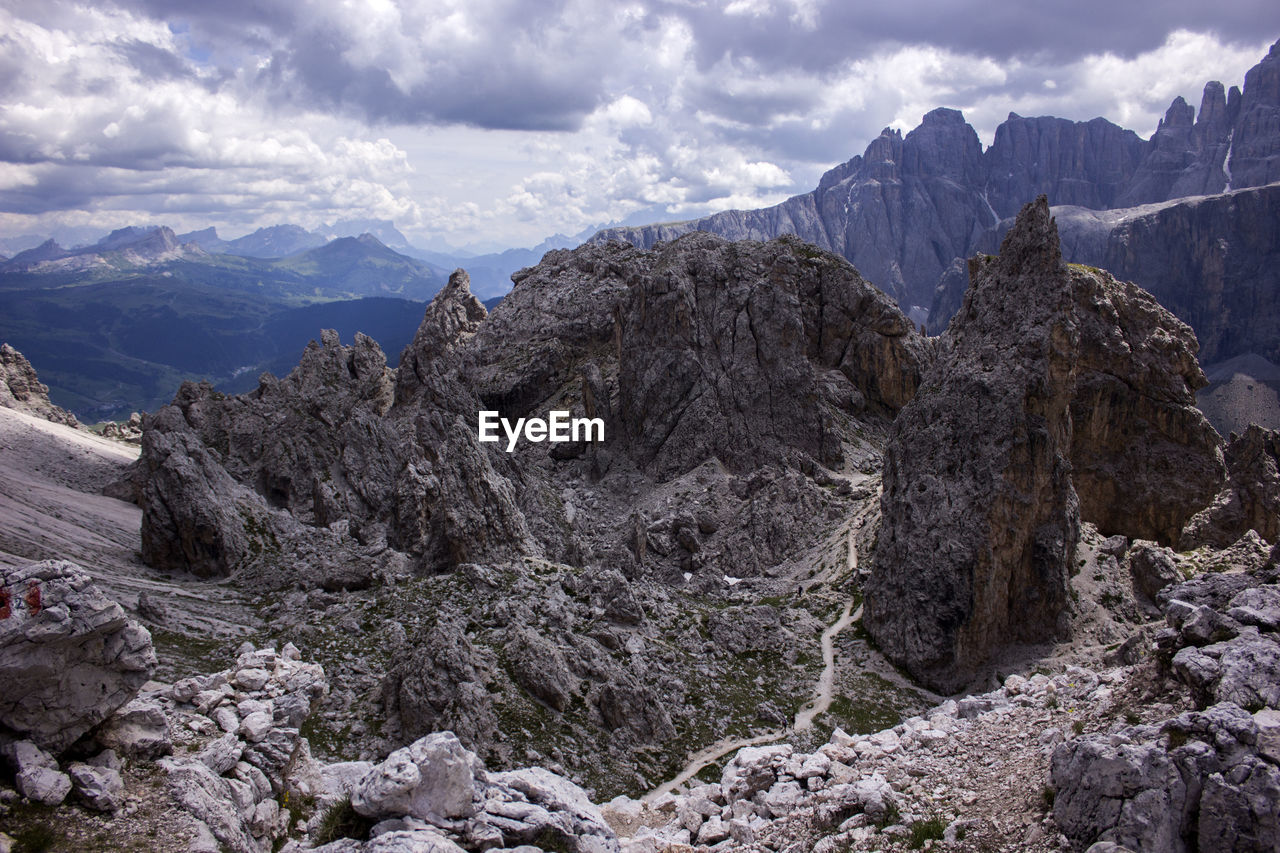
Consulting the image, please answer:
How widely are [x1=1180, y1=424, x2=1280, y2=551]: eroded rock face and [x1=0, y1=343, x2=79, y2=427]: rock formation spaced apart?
461 feet

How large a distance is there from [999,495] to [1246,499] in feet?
62.0

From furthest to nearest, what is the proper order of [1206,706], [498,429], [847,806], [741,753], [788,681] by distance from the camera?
[498,429] → [788,681] → [741,753] → [847,806] → [1206,706]

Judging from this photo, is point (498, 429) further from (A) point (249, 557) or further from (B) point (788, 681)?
(B) point (788, 681)

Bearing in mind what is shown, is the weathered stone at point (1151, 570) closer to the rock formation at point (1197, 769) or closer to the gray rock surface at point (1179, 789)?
the rock formation at point (1197, 769)

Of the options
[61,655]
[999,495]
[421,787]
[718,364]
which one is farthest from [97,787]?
[718,364]

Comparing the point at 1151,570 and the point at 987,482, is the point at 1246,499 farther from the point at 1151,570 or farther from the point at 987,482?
the point at 987,482

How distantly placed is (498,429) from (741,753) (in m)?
77.5

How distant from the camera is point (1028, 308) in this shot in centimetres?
5616

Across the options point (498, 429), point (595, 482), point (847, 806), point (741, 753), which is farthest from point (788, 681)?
point (498, 429)

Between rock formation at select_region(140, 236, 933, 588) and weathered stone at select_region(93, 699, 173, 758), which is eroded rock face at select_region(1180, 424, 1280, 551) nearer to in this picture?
rock formation at select_region(140, 236, 933, 588)

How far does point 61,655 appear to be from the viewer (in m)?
21.3

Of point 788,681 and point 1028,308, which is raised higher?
point 1028,308

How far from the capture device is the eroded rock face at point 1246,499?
180 ft

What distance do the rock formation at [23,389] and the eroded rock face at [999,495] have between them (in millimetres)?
121865
